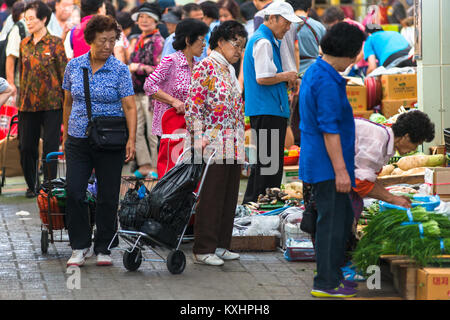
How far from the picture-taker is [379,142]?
19.7ft

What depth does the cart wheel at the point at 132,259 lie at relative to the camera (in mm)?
6531

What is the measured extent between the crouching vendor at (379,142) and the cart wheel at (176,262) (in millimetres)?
1441

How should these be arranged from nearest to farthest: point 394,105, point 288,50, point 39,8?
point 288,50 → point 39,8 → point 394,105

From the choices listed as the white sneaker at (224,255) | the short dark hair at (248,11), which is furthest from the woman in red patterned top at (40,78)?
the short dark hair at (248,11)

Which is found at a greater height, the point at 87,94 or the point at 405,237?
the point at 87,94

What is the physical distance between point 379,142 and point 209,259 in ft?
5.68

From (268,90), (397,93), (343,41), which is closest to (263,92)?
(268,90)

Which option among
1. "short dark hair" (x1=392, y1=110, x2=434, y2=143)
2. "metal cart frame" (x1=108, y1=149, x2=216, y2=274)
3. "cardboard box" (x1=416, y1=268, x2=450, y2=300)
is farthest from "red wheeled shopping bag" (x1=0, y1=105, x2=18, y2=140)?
"cardboard box" (x1=416, y1=268, x2=450, y2=300)

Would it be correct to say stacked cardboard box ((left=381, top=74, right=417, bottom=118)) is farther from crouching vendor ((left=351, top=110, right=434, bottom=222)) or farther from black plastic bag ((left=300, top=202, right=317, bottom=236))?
black plastic bag ((left=300, top=202, right=317, bottom=236))

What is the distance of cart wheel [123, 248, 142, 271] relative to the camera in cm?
653

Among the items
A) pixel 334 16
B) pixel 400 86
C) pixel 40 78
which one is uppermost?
pixel 334 16

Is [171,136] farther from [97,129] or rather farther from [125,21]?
[125,21]

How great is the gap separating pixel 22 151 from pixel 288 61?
3549 mm
